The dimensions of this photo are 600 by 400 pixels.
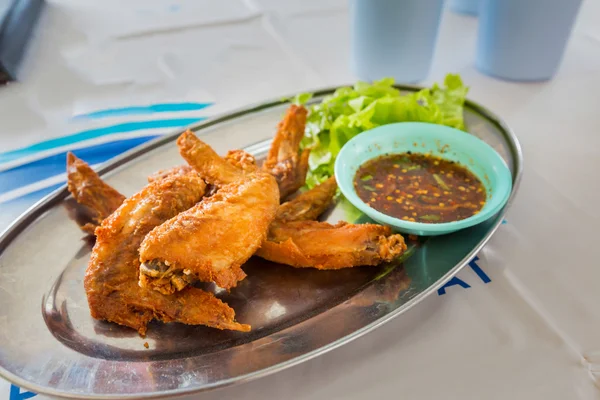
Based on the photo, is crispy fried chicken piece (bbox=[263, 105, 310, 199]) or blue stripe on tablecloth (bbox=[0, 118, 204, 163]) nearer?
crispy fried chicken piece (bbox=[263, 105, 310, 199])

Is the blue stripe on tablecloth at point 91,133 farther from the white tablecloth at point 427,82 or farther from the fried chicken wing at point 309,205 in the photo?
the fried chicken wing at point 309,205

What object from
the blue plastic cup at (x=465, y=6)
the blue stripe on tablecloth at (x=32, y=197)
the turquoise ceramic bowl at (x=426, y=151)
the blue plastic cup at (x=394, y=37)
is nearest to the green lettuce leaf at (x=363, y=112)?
the turquoise ceramic bowl at (x=426, y=151)

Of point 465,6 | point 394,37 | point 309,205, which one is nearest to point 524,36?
point 394,37

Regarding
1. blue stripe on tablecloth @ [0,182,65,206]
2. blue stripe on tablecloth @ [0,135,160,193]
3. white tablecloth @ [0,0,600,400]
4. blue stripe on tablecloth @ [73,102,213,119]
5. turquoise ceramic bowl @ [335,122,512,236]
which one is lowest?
blue stripe on tablecloth @ [0,182,65,206]

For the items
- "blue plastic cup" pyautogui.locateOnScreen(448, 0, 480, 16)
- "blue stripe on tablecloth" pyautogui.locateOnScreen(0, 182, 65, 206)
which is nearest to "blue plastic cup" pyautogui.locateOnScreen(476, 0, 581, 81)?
"blue plastic cup" pyautogui.locateOnScreen(448, 0, 480, 16)

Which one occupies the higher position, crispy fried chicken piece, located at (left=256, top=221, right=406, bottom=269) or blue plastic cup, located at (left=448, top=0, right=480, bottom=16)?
blue plastic cup, located at (left=448, top=0, right=480, bottom=16)

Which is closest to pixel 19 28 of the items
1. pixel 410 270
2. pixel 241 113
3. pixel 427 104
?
pixel 241 113

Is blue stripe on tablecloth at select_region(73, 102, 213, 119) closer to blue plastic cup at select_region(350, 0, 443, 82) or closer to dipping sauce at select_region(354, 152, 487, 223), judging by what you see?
blue plastic cup at select_region(350, 0, 443, 82)

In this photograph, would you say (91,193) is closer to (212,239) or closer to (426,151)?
(212,239)
